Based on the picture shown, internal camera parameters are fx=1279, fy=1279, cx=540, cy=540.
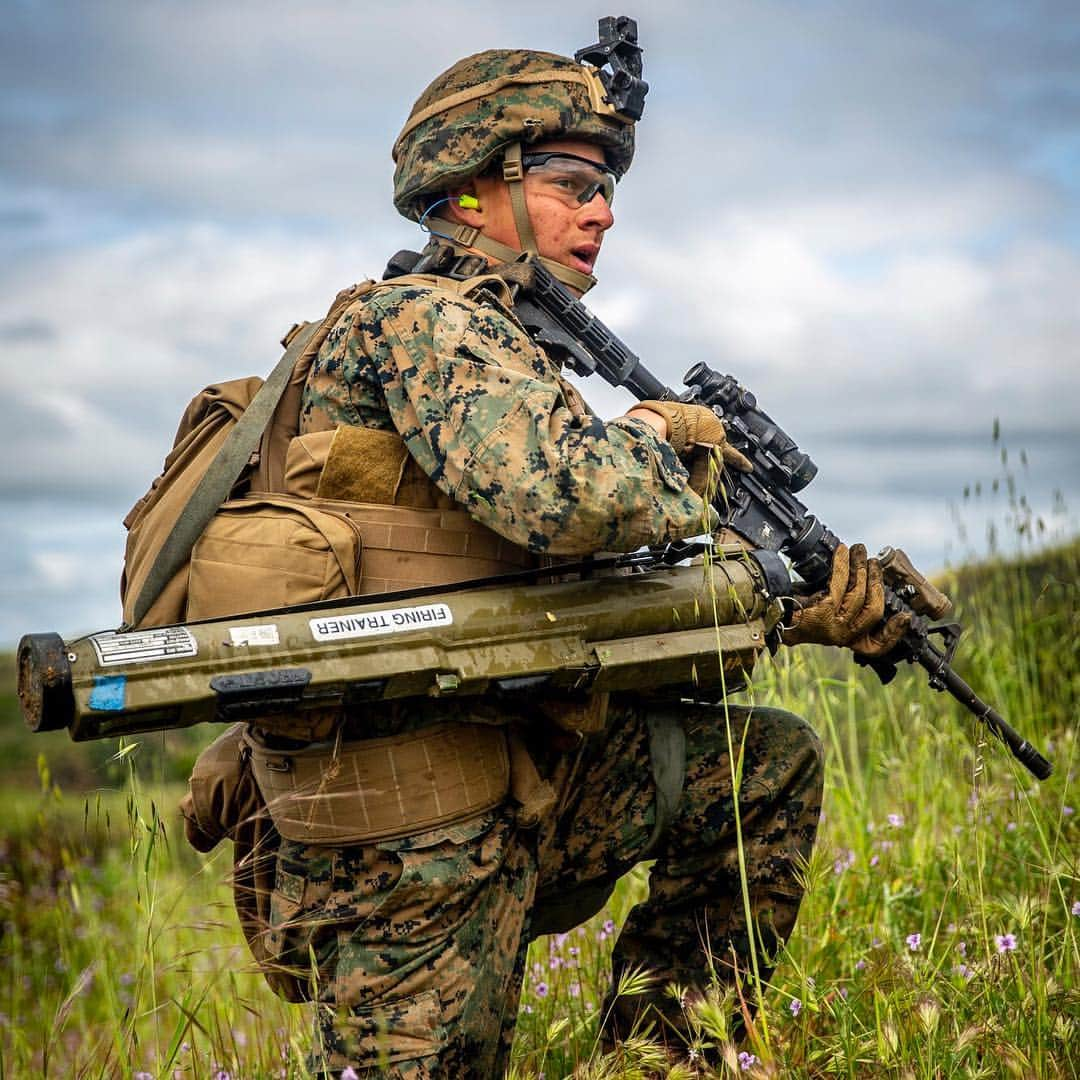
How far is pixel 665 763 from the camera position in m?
3.60

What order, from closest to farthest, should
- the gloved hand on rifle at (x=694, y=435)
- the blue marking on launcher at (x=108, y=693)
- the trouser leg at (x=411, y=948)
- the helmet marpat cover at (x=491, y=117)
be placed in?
the blue marking on launcher at (x=108, y=693) → the trouser leg at (x=411, y=948) → the gloved hand on rifle at (x=694, y=435) → the helmet marpat cover at (x=491, y=117)

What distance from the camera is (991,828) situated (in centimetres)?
486

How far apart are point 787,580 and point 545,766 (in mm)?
819

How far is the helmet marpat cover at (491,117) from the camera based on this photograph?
358 cm

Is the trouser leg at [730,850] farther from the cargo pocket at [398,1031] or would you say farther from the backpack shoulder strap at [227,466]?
the backpack shoulder strap at [227,466]

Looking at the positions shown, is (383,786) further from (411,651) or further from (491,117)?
(491,117)

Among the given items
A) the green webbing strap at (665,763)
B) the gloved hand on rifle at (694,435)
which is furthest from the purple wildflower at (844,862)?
the gloved hand on rifle at (694,435)

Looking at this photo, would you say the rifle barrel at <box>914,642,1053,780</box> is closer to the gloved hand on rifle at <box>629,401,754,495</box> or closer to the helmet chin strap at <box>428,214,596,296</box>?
the gloved hand on rifle at <box>629,401,754,495</box>

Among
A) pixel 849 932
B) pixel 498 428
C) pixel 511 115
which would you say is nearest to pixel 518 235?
pixel 511 115

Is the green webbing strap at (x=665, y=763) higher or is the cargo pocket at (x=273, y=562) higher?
the cargo pocket at (x=273, y=562)

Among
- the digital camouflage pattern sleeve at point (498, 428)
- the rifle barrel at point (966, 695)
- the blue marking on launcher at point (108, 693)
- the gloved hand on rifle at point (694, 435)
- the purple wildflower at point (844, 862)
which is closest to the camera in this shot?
the blue marking on launcher at point (108, 693)

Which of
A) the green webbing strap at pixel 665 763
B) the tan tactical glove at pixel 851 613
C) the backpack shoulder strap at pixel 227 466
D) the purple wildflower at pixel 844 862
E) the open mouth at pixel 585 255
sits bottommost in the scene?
the purple wildflower at pixel 844 862

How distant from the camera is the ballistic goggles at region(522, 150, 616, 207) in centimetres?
363

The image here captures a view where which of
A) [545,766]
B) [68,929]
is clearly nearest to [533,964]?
[545,766]
